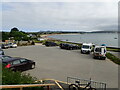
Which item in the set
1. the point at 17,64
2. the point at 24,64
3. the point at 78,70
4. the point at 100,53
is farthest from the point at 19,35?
the point at 78,70

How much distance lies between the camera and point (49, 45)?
37.2m

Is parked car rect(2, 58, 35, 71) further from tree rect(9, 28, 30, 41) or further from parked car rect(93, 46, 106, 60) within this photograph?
tree rect(9, 28, 30, 41)

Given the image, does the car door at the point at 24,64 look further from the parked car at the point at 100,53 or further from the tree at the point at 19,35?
the tree at the point at 19,35

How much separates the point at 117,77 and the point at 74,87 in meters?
4.96

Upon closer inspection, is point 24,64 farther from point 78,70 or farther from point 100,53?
point 100,53

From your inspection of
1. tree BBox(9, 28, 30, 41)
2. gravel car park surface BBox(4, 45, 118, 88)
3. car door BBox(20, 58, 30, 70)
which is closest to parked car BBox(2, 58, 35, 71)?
car door BBox(20, 58, 30, 70)

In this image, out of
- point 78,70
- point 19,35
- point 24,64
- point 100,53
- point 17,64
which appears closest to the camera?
point 17,64

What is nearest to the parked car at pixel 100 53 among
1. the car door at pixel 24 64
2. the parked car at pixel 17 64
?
the parked car at pixel 17 64

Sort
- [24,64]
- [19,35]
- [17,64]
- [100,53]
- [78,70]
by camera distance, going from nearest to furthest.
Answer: [17,64]
[24,64]
[78,70]
[100,53]
[19,35]

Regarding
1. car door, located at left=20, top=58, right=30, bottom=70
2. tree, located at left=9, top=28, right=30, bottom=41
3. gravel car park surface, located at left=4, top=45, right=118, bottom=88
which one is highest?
tree, located at left=9, top=28, right=30, bottom=41

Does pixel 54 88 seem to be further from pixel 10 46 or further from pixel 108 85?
pixel 10 46

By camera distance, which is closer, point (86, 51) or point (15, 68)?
point (15, 68)

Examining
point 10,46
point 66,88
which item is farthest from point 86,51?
point 10,46

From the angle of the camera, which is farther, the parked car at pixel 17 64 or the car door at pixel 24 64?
the car door at pixel 24 64
